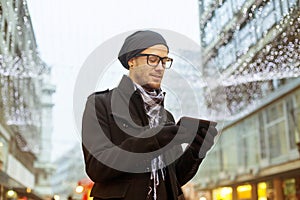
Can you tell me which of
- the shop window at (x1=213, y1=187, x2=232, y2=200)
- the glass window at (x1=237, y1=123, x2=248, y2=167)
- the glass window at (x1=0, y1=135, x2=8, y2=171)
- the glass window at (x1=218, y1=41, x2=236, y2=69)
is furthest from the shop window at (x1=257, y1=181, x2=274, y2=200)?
the glass window at (x1=0, y1=135, x2=8, y2=171)

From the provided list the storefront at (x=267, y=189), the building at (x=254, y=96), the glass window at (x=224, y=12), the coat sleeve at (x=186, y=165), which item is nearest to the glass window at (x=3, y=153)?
the building at (x=254, y=96)

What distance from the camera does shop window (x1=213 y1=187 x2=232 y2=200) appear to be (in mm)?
11898

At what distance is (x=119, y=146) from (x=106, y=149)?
0.02 m

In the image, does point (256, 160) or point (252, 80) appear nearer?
point (252, 80)

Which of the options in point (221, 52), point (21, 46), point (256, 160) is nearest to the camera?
point (21, 46)

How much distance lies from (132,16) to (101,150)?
2.37 meters

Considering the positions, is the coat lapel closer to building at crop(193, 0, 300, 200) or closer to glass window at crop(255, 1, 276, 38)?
building at crop(193, 0, 300, 200)

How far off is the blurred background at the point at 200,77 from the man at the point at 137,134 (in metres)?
0.05

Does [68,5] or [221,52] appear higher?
[221,52]

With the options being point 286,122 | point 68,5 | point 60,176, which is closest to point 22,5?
point 68,5

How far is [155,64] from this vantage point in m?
0.83

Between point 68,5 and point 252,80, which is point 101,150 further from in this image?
point 252,80

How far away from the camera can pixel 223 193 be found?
40.1 feet

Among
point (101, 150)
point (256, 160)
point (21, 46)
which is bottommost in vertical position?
point (101, 150)
